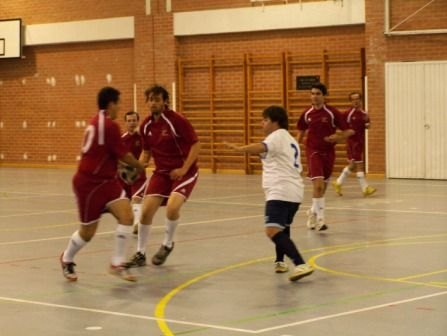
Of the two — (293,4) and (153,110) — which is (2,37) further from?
(153,110)

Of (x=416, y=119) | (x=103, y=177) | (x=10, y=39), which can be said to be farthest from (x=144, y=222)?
(x=10, y=39)

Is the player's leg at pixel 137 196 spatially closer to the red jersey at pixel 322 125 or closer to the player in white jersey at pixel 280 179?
the red jersey at pixel 322 125

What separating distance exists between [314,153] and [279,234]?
4.69 m

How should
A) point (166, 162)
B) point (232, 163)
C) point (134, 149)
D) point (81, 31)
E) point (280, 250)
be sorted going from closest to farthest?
point (280, 250) → point (166, 162) → point (134, 149) → point (232, 163) → point (81, 31)

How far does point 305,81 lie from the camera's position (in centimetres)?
2650

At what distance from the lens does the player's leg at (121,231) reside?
960cm

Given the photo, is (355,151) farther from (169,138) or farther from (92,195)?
(92,195)

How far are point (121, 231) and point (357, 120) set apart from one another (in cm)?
1212

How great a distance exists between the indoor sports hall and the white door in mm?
37

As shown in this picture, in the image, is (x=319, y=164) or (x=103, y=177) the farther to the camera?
(x=319, y=164)

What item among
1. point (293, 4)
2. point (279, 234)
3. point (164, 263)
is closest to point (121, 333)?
point (279, 234)

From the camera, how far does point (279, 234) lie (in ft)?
32.2

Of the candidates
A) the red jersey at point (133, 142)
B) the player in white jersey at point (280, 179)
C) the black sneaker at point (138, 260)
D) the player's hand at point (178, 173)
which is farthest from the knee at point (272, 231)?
the red jersey at point (133, 142)

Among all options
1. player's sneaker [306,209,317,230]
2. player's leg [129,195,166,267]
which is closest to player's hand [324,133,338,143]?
player's sneaker [306,209,317,230]
